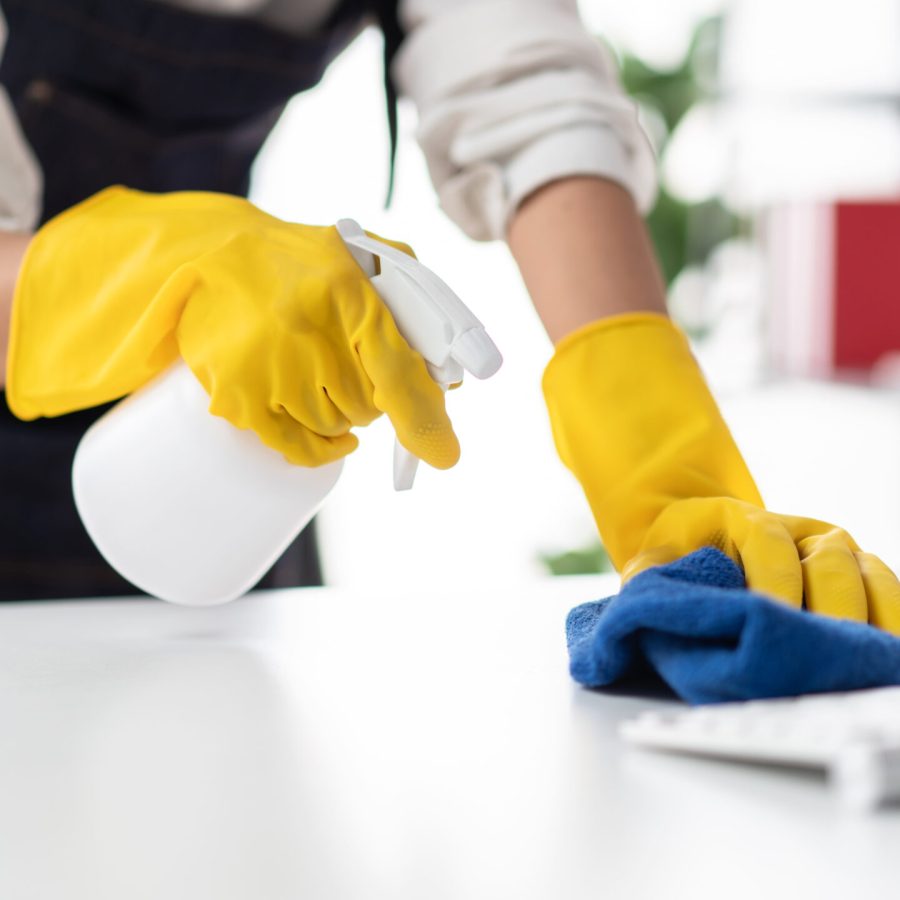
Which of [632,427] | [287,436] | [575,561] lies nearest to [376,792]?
[287,436]

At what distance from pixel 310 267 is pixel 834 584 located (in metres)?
0.37

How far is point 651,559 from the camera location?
754 millimetres

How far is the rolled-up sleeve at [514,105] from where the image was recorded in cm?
106

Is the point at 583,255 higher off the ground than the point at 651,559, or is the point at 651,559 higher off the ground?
the point at 583,255

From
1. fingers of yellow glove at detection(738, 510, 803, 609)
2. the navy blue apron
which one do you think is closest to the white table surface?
fingers of yellow glove at detection(738, 510, 803, 609)

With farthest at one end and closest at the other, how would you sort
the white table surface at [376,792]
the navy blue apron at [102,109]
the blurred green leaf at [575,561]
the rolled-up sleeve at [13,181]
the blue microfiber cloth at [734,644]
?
the blurred green leaf at [575,561] → the navy blue apron at [102,109] → the rolled-up sleeve at [13,181] → the blue microfiber cloth at [734,644] → the white table surface at [376,792]

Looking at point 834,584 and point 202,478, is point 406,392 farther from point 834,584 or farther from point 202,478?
point 834,584

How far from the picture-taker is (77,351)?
2.70 ft

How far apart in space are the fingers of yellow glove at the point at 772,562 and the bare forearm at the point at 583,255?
30cm

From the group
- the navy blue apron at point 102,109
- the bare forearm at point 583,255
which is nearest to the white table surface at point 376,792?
the bare forearm at point 583,255

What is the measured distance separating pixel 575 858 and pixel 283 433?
1.29 feet

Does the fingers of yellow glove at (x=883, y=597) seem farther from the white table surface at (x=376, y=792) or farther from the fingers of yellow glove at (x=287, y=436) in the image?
the fingers of yellow glove at (x=287, y=436)

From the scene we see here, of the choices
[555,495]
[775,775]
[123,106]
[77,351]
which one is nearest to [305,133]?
[555,495]

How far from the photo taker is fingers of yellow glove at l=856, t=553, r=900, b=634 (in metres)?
0.70
